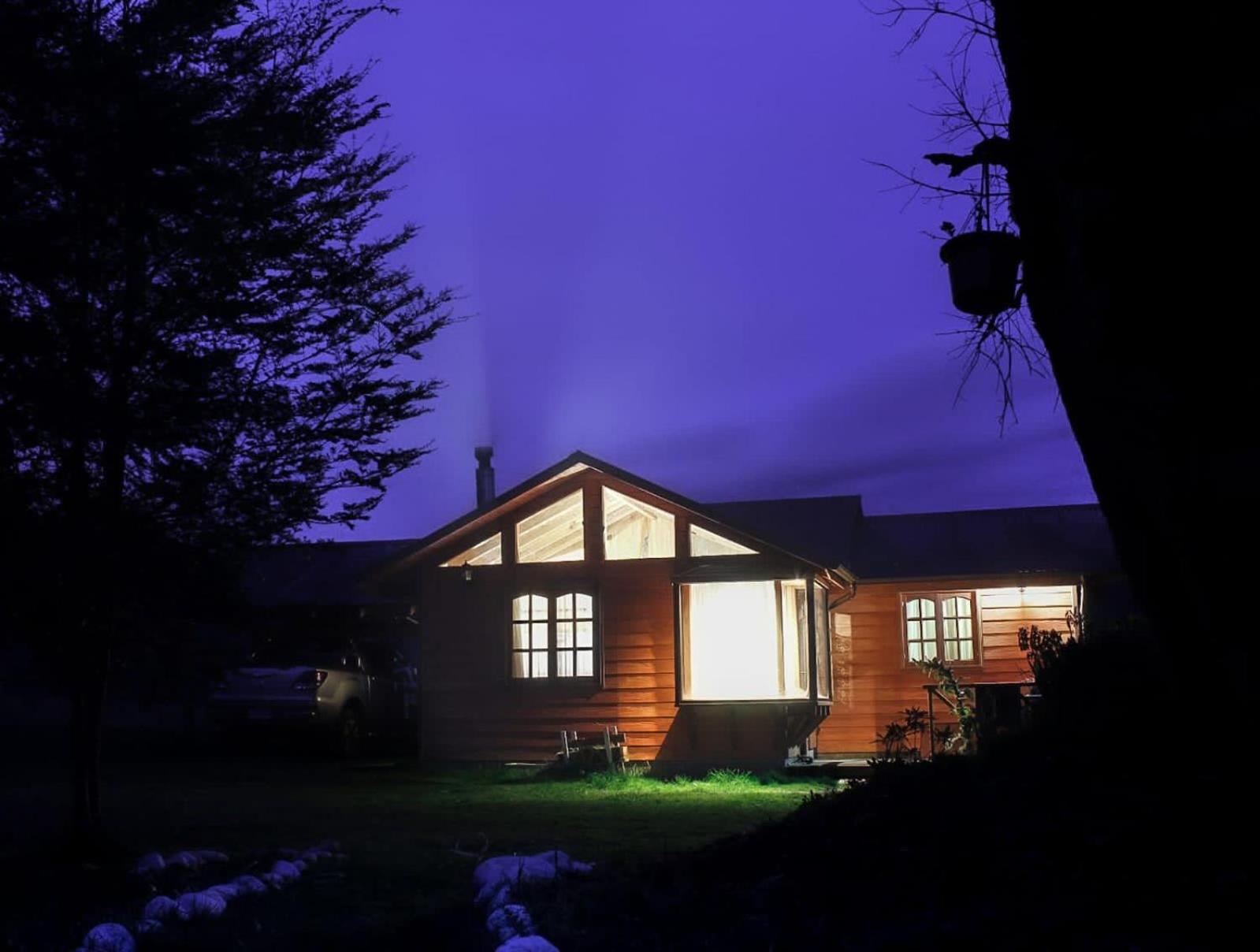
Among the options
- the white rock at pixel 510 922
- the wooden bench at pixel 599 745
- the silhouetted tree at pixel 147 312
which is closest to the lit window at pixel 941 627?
the wooden bench at pixel 599 745

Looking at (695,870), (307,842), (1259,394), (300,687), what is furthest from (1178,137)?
(300,687)

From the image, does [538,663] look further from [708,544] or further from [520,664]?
[708,544]

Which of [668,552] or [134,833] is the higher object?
[668,552]

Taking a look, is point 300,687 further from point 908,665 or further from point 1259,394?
point 1259,394

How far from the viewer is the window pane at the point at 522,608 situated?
17906 millimetres

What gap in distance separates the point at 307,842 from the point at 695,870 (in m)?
4.82

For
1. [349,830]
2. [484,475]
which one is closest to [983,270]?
[349,830]

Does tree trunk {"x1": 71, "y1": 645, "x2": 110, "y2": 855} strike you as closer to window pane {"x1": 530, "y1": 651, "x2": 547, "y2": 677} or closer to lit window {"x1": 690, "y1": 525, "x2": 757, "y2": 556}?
window pane {"x1": 530, "y1": 651, "x2": 547, "y2": 677}

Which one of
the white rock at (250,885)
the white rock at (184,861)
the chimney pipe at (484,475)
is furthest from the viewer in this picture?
the chimney pipe at (484,475)

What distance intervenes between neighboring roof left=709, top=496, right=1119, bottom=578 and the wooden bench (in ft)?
11.7

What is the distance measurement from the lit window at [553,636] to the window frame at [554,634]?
0.04 feet

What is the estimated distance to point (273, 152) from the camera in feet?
29.3

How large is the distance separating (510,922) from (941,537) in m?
17.8

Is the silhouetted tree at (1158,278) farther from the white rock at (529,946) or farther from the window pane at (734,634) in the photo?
the window pane at (734,634)
